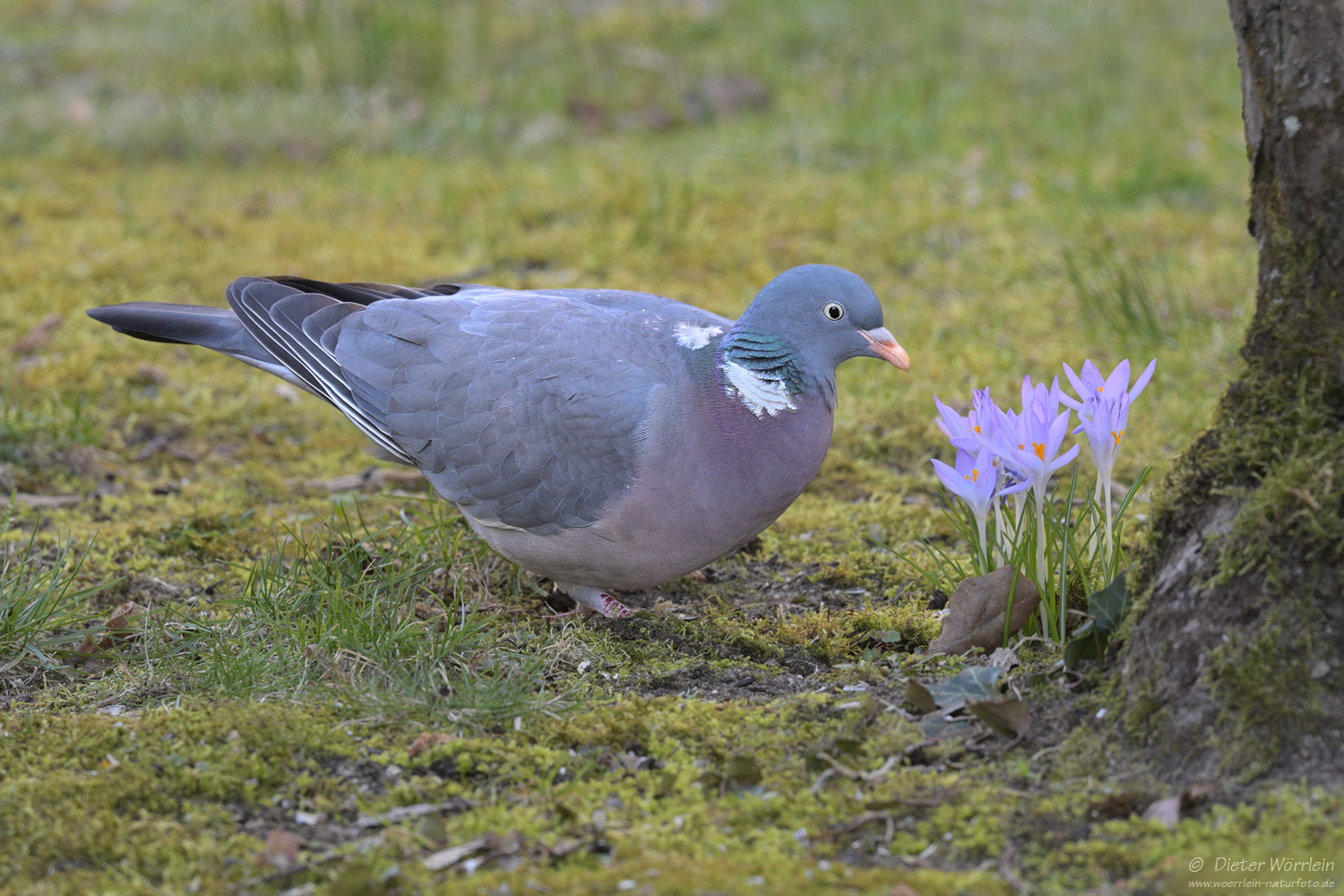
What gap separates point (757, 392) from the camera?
130 inches

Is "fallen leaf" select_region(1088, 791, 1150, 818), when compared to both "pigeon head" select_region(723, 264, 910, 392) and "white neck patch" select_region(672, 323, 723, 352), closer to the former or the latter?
"pigeon head" select_region(723, 264, 910, 392)

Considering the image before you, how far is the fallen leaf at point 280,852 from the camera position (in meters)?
2.32

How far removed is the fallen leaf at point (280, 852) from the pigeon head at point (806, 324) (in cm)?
163

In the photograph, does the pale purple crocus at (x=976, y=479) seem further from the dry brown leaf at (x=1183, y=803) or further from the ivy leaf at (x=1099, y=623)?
the dry brown leaf at (x=1183, y=803)

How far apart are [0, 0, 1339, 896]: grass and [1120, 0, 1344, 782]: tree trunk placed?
5.5 inches

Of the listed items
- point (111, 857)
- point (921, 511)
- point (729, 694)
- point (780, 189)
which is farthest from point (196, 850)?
point (780, 189)

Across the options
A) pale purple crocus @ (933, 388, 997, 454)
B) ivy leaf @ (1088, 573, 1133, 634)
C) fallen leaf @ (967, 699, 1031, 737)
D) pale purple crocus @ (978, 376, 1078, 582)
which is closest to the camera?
fallen leaf @ (967, 699, 1031, 737)

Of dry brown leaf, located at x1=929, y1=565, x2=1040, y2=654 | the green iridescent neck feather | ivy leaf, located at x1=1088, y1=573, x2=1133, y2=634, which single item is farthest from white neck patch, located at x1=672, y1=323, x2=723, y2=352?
ivy leaf, located at x1=1088, y1=573, x2=1133, y2=634

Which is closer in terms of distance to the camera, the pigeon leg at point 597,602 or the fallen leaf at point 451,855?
the fallen leaf at point 451,855

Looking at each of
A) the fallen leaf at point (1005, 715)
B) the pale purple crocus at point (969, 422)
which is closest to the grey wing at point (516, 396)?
the pale purple crocus at point (969, 422)

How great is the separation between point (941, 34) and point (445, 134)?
3.68 m

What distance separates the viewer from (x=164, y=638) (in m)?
3.24

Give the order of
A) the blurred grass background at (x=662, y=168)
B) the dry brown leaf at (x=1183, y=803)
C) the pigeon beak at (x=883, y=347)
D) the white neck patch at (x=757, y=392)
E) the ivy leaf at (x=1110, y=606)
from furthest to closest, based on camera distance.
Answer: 1. the blurred grass background at (x=662, y=168)
2. the pigeon beak at (x=883, y=347)
3. the white neck patch at (x=757, y=392)
4. the ivy leaf at (x=1110, y=606)
5. the dry brown leaf at (x=1183, y=803)

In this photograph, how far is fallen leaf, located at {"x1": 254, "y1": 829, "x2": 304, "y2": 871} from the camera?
2.32 metres
